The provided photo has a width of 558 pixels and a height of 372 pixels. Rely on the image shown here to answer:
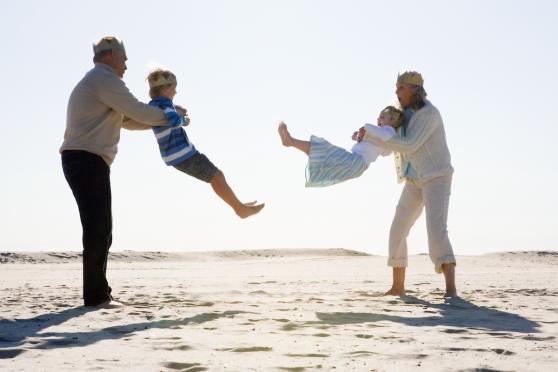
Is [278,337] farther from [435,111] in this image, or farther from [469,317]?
[435,111]

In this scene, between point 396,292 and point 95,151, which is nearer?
point 95,151

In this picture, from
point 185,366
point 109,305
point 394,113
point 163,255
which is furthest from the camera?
point 163,255

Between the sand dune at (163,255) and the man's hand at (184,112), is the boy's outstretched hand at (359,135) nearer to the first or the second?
the man's hand at (184,112)

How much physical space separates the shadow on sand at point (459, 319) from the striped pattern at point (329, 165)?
134 centimetres

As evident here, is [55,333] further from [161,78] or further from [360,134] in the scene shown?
[360,134]

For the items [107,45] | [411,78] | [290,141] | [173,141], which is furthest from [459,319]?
[107,45]

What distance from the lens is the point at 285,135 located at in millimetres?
6250

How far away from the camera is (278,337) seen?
4223 mm

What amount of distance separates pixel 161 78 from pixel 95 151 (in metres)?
0.90

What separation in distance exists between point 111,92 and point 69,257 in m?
12.4

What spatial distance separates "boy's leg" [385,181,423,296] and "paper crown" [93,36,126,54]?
3.20 meters

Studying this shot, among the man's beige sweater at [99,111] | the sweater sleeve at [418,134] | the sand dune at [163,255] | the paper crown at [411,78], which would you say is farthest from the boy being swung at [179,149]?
the sand dune at [163,255]

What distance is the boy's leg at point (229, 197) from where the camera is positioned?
243 inches

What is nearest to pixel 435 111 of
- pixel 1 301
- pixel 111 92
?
pixel 111 92
